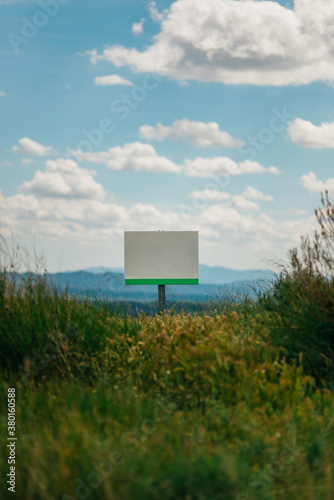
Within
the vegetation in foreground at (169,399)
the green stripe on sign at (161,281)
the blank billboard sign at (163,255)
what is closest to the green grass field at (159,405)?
the vegetation in foreground at (169,399)

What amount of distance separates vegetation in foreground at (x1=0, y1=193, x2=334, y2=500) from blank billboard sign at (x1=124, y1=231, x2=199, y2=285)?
8.11 feet

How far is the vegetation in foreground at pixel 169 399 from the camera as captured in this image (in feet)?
11.4

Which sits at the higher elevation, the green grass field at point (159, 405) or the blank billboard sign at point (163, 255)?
the blank billboard sign at point (163, 255)

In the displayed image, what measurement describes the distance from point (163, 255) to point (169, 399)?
222 inches

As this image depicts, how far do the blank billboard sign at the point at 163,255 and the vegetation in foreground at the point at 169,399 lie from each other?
2.47m

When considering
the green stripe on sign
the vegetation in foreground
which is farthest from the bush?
the green stripe on sign

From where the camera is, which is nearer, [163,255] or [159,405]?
[159,405]

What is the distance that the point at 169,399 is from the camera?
4.99 m

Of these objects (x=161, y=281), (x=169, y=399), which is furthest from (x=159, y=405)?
(x=161, y=281)

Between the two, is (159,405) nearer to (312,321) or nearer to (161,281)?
(312,321)

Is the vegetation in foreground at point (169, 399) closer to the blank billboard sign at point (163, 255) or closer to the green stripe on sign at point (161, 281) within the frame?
the green stripe on sign at point (161, 281)

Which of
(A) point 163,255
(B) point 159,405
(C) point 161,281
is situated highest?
(A) point 163,255

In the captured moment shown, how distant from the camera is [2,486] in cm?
381

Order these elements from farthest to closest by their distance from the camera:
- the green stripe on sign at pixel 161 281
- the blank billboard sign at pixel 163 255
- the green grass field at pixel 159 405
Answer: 1. the blank billboard sign at pixel 163 255
2. the green stripe on sign at pixel 161 281
3. the green grass field at pixel 159 405
